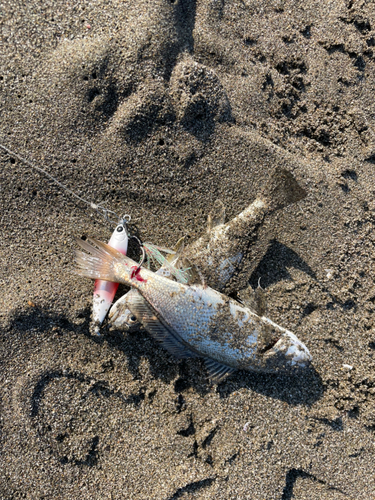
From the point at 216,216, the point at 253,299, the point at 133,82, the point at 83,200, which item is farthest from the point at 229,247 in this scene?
the point at 133,82

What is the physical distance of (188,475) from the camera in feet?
10.5

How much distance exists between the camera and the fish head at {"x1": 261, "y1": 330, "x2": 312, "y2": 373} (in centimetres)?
324

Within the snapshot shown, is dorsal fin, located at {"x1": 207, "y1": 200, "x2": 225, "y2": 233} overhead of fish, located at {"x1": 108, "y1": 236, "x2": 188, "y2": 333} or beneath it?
overhead

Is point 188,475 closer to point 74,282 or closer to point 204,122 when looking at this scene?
point 74,282

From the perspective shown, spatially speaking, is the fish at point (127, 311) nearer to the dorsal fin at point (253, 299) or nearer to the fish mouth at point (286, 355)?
the dorsal fin at point (253, 299)

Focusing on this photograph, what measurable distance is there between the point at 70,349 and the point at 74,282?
2.26 feet

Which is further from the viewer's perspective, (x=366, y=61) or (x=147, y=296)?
(x=366, y=61)

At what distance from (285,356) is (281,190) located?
5.49 ft

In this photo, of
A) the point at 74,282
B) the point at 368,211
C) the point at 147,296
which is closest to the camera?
the point at 147,296

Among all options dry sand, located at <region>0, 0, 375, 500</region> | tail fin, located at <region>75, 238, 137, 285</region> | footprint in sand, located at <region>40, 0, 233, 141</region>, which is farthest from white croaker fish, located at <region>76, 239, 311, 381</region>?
footprint in sand, located at <region>40, 0, 233, 141</region>

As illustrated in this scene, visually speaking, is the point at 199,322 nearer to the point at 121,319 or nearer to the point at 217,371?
the point at 217,371

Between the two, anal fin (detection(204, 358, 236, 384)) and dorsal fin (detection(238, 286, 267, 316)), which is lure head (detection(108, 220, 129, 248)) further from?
anal fin (detection(204, 358, 236, 384))

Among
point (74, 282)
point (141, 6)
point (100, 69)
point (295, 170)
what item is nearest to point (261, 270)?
point (295, 170)

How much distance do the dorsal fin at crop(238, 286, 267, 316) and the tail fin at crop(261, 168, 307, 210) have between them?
89 centimetres
